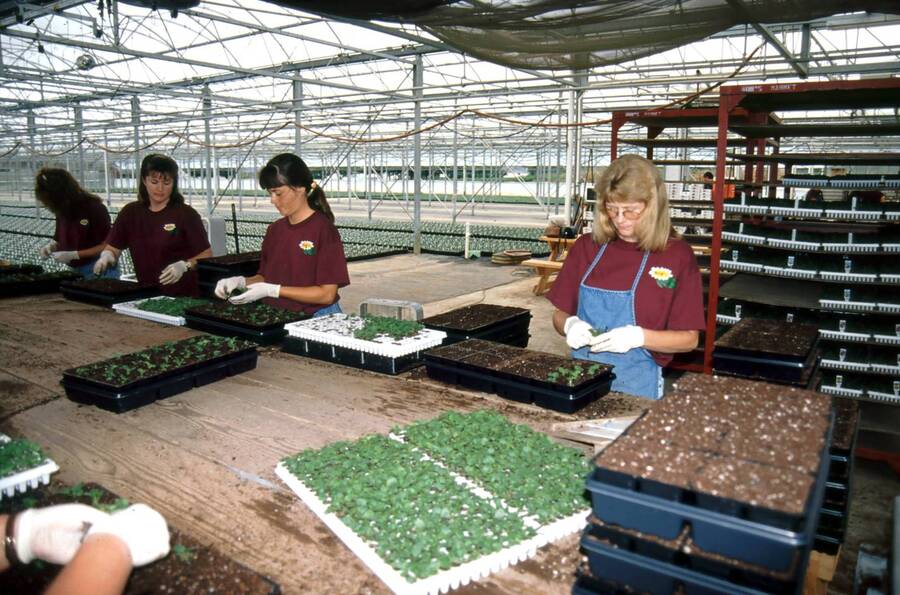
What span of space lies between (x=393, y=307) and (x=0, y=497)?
239 cm

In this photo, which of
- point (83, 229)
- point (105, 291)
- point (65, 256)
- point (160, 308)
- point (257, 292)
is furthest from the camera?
point (83, 229)

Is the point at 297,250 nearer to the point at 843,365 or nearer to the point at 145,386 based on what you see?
the point at 145,386

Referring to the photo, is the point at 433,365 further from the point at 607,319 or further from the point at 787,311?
the point at 787,311

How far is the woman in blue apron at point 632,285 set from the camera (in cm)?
231

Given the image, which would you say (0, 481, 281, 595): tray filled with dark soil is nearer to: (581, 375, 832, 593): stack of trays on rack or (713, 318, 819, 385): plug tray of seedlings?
(581, 375, 832, 593): stack of trays on rack

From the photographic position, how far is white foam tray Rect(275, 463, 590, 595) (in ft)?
3.67

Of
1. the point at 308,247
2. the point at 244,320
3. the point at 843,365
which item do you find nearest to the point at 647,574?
the point at 244,320

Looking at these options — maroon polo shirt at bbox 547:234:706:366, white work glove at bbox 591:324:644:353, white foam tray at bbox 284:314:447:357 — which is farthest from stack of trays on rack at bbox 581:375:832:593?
white foam tray at bbox 284:314:447:357

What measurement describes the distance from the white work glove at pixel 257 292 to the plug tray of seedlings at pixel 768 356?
2.09m

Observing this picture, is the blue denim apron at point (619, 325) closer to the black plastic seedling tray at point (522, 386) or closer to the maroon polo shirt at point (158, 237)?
the black plastic seedling tray at point (522, 386)

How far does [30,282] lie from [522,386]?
11.8 feet

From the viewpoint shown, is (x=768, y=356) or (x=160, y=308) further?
(x=160, y=308)

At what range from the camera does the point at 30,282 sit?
4086 millimetres

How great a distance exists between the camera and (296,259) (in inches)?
129
